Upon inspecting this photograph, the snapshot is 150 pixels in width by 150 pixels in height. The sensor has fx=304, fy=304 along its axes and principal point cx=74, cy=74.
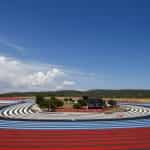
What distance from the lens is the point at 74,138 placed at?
1688 centimetres

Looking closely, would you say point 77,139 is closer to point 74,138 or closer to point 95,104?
point 74,138

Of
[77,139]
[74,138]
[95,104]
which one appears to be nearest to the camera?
[77,139]

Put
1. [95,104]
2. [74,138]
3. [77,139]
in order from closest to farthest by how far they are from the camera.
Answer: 1. [77,139]
2. [74,138]
3. [95,104]

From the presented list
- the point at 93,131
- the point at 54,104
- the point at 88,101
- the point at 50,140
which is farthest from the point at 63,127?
the point at 88,101

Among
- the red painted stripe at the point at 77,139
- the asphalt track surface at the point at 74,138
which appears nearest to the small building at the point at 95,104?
the asphalt track surface at the point at 74,138

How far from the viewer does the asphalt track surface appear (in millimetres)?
14562

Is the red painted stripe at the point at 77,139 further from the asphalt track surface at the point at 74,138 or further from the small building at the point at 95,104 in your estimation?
the small building at the point at 95,104

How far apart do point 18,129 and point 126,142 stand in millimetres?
8093

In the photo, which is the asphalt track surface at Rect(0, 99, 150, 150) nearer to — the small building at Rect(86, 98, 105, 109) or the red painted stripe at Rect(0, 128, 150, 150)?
the red painted stripe at Rect(0, 128, 150, 150)

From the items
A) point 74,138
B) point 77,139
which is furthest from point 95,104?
point 77,139

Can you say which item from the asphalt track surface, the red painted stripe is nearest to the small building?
the asphalt track surface

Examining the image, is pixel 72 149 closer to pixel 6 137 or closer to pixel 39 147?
pixel 39 147

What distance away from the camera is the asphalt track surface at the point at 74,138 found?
14.6m

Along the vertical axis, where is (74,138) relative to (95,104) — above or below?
below
